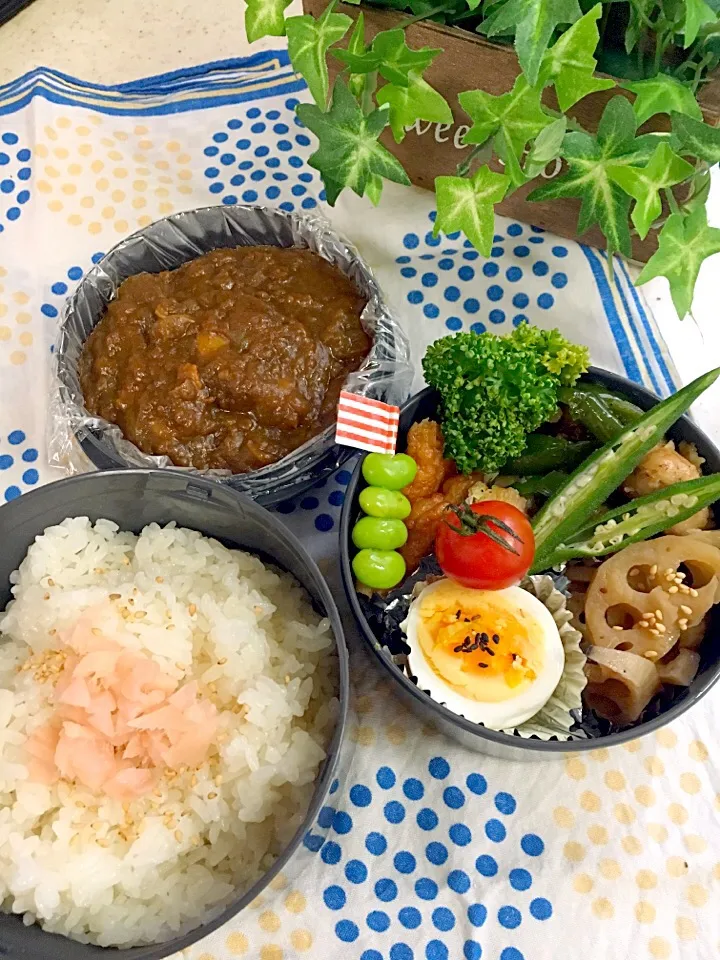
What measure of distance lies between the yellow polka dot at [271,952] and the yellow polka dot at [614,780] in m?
0.70

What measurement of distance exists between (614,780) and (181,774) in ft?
2.79

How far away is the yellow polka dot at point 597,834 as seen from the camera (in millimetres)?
1572

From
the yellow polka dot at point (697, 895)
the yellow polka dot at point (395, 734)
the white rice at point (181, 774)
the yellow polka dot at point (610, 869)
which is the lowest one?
the yellow polka dot at point (697, 895)

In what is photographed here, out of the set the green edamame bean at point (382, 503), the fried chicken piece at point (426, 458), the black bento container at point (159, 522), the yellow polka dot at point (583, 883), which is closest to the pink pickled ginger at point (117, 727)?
the black bento container at point (159, 522)

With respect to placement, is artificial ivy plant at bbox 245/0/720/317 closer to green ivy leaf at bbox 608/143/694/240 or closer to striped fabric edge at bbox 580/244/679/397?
green ivy leaf at bbox 608/143/694/240

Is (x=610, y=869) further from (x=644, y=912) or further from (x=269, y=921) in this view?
(x=269, y=921)

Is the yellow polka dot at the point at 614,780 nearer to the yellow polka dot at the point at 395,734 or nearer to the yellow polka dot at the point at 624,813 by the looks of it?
the yellow polka dot at the point at 624,813

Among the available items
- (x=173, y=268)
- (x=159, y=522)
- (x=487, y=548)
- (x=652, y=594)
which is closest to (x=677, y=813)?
(x=652, y=594)

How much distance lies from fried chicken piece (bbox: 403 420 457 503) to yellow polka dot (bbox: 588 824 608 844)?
735mm

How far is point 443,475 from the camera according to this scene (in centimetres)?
177

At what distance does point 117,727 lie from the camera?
1387 millimetres

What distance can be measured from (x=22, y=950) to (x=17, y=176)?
2.00 metres

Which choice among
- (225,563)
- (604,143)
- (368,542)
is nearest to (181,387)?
(225,563)

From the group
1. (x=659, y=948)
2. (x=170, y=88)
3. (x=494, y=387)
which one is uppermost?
(x=170, y=88)
